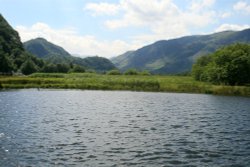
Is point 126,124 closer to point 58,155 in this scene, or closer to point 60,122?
point 60,122

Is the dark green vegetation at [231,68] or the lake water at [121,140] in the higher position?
the dark green vegetation at [231,68]

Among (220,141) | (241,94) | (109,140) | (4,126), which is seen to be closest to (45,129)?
(4,126)

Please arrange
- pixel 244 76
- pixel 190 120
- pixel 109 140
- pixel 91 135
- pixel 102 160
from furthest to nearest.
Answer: pixel 244 76 < pixel 190 120 < pixel 91 135 < pixel 109 140 < pixel 102 160

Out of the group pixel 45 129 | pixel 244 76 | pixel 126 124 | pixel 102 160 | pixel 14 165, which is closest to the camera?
pixel 14 165

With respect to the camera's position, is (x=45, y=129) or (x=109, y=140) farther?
(x=45, y=129)

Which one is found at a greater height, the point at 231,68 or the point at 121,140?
the point at 231,68

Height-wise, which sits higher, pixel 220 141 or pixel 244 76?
pixel 244 76

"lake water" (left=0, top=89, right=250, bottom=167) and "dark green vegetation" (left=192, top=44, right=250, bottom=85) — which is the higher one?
"dark green vegetation" (left=192, top=44, right=250, bottom=85)

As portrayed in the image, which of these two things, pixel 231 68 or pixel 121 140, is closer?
pixel 121 140

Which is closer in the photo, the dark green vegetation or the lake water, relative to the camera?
the lake water

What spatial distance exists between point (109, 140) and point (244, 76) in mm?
109494

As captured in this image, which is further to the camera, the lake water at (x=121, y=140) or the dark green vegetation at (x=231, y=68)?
the dark green vegetation at (x=231, y=68)

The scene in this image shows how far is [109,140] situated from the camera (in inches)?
1465

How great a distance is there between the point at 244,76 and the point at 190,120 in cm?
8876
